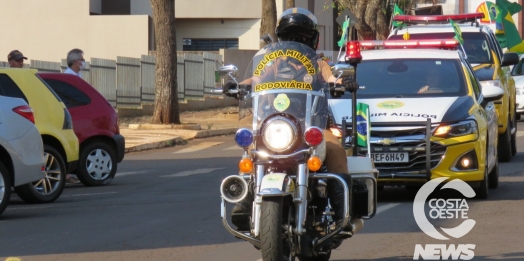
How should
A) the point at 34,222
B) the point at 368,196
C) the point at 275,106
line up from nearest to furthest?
1. the point at 275,106
2. the point at 368,196
3. the point at 34,222

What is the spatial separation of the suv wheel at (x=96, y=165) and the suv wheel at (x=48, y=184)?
4.88 feet

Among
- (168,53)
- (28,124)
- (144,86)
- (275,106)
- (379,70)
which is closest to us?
(275,106)

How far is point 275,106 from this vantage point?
6.84 metres

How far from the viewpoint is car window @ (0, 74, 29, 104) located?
12773mm

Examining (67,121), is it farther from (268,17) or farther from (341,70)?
(268,17)

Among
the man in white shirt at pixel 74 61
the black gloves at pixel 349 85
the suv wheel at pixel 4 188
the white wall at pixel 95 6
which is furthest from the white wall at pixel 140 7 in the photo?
the black gloves at pixel 349 85

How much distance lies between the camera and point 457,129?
435 inches

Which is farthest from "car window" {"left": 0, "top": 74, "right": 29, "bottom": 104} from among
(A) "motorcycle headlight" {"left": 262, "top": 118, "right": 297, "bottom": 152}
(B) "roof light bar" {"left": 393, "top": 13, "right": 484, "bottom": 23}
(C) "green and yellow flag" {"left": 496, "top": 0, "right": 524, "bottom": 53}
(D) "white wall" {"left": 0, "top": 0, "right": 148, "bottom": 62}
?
(D) "white wall" {"left": 0, "top": 0, "right": 148, "bottom": 62}

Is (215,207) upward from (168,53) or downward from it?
downward

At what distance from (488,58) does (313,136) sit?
10953 mm

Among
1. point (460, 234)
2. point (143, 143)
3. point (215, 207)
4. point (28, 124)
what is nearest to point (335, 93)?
point (460, 234)

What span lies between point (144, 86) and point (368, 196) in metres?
24.1

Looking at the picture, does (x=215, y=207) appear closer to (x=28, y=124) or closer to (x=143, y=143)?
(x=28, y=124)

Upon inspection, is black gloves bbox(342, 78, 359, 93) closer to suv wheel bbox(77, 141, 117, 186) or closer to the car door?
the car door
